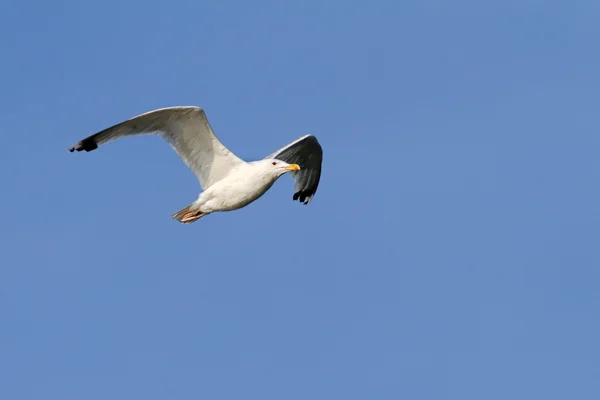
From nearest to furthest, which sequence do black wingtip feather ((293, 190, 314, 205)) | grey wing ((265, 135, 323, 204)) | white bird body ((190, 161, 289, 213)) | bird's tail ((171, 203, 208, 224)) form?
white bird body ((190, 161, 289, 213)) → bird's tail ((171, 203, 208, 224)) → grey wing ((265, 135, 323, 204)) → black wingtip feather ((293, 190, 314, 205))

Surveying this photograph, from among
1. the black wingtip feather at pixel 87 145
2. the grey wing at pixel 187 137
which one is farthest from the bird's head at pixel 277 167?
the black wingtip feather at pixel 87 145

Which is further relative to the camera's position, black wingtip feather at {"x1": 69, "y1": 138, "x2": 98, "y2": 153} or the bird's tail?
the bird's tail

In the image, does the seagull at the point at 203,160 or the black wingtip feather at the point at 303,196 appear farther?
the black wingtip feather at the point at 303,196

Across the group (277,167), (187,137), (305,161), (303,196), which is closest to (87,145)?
(187,137)

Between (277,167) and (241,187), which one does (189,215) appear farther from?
(277,167)

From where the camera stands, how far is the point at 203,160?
19906 mm

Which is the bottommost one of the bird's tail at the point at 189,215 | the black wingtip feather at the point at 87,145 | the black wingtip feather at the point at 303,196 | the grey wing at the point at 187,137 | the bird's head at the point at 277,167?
the bird's tail at the point at 189,215

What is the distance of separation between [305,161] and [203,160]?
135 inches

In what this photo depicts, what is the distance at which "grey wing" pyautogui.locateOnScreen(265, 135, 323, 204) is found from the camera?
22.1m

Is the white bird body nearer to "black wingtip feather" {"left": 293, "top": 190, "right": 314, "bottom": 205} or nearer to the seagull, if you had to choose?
the seagull

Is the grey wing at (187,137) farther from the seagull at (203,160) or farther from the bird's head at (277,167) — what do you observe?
the bird's head at (277,167)

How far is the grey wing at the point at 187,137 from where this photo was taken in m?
19.0

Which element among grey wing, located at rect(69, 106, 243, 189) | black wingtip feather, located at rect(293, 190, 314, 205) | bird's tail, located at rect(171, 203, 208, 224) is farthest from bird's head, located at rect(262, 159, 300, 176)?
black wingtip feather, located at rect(293, 190, 314, 205)

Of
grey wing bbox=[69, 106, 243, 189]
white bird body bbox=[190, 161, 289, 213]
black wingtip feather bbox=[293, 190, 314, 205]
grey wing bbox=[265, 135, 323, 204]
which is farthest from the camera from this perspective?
black wingtip feather bbox=[293, 190, 314, 205]
